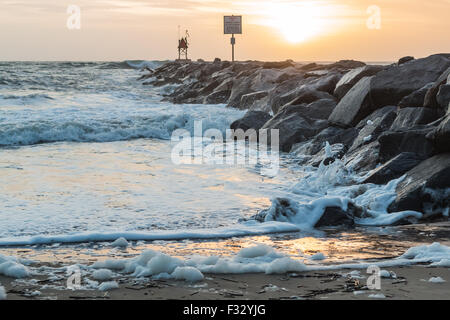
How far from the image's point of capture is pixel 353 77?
1506cm

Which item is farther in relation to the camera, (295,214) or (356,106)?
(356,106)

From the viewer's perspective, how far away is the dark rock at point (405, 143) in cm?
859

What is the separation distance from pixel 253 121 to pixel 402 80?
547cm

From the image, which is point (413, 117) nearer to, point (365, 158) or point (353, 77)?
point (365, 158)

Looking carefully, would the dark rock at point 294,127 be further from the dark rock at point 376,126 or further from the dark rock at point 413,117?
the dark rock at point 413,117

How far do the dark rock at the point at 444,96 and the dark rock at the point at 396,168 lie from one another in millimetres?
1410

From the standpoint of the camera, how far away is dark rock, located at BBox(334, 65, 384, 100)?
14.9 metres

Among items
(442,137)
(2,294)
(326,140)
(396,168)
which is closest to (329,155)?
(326,140)

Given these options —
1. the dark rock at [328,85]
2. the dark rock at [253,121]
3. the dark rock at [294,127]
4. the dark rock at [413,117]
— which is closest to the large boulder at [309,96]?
the dark rock at [328,85]

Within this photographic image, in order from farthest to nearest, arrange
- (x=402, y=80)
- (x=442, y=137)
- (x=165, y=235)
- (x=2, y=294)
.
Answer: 1. (x=402, y=80)
2. (x=442, y=137)
3. (x=165, y=235)
4. (x=2, y=294)

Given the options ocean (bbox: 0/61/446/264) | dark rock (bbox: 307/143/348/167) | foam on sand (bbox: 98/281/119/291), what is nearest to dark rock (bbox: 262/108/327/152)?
ocean (bbox: 0/61/446/264)

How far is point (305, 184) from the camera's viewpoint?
9305 millimetres

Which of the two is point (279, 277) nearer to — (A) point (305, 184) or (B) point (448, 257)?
(B) point (448, 257)
